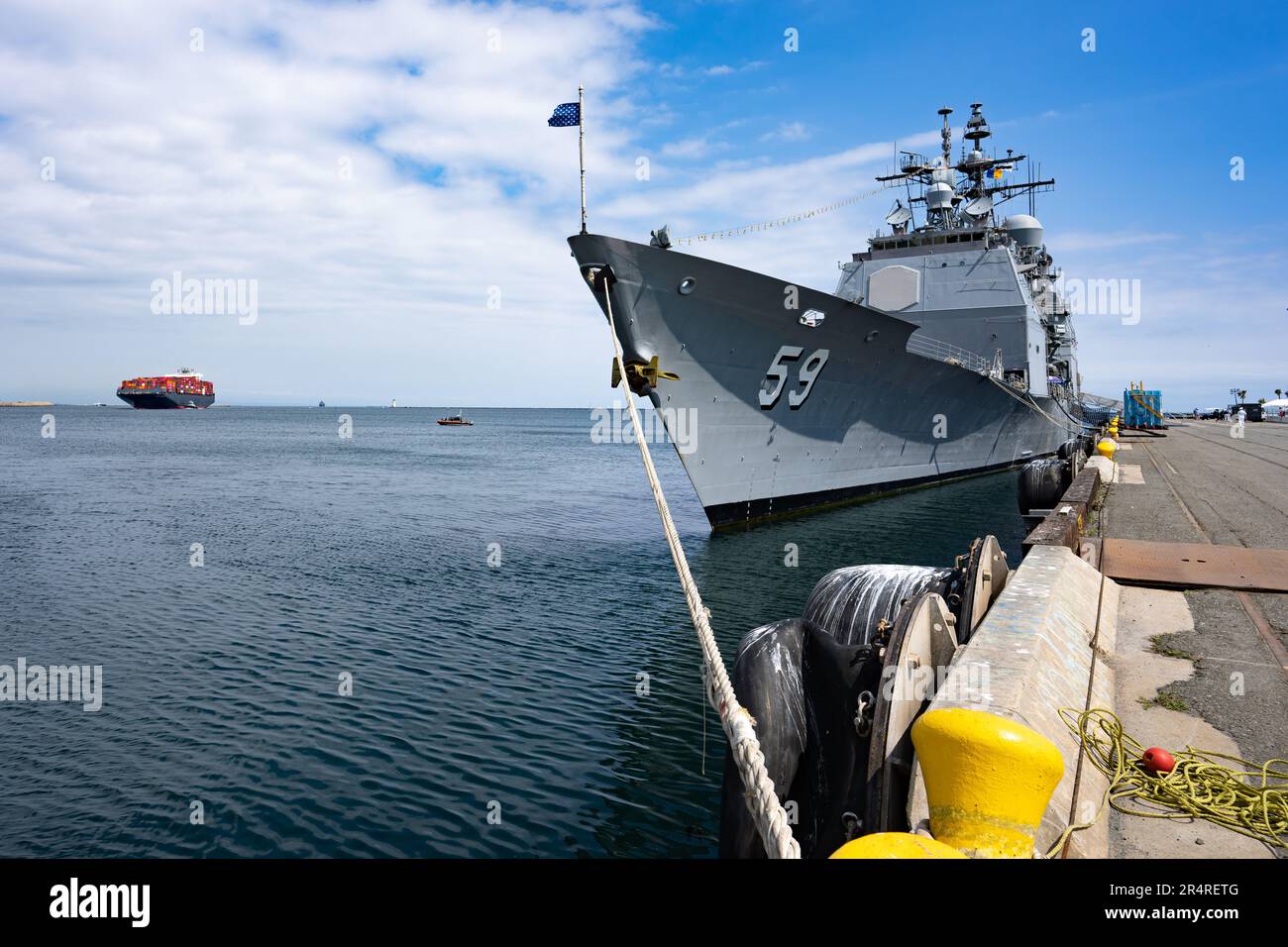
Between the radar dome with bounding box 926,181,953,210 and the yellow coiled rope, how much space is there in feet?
106

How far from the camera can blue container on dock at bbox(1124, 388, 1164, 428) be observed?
52.1 m

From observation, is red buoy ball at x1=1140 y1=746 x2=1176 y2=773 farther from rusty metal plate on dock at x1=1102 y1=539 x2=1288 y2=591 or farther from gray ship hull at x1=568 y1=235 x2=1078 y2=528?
gray ship hull at x1=568 y1=235 x2=1078 y2=528

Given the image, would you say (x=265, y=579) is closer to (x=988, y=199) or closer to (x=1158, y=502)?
(x=1158, y=502)

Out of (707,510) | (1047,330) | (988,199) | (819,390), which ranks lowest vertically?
(707,510)

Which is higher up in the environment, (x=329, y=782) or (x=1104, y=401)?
(x=1104, y=401)

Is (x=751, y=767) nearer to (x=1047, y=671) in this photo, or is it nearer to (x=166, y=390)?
(x=1047, y=671)

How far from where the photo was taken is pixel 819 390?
714 inches

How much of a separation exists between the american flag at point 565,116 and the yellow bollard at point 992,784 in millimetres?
10474

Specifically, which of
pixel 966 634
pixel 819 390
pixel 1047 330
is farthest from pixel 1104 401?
pixel 966 634

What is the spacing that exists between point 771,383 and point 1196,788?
14353mm

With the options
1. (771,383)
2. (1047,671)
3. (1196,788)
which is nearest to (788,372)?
(771,383)

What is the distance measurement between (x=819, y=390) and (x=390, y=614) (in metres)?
11.3

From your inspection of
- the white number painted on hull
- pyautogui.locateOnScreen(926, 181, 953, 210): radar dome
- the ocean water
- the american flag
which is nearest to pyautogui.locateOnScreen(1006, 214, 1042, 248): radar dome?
pyautogui.locateOnScreen(926, 181, 953, 210): radar dome

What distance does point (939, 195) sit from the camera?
3131 centimetres
